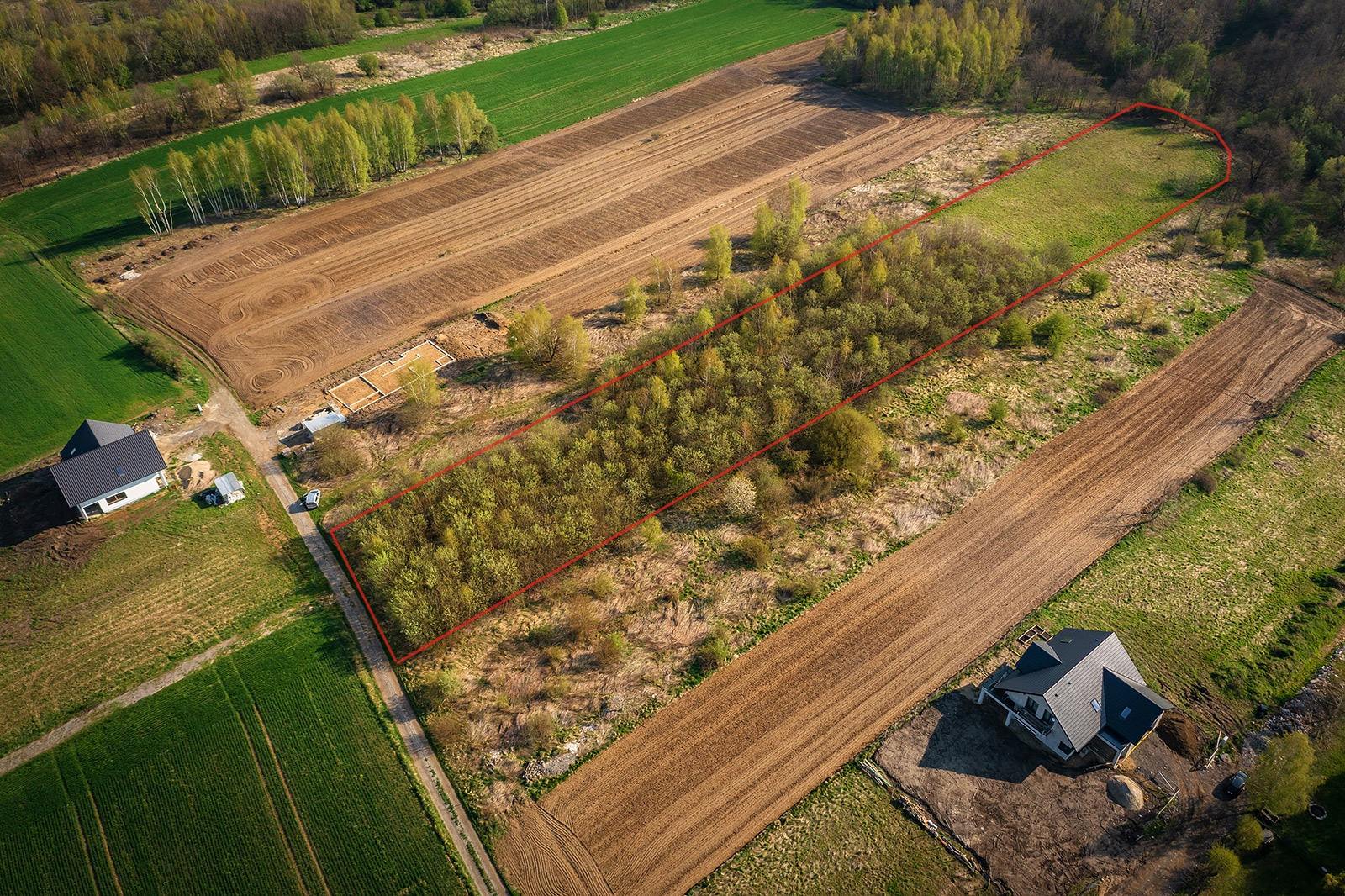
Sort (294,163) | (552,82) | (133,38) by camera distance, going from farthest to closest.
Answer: (552,82) → (133,38) → (294,163)

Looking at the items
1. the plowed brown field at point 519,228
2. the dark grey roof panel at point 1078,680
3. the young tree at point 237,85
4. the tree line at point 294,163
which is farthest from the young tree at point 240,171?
the dark grey roof panel at point 1078,680

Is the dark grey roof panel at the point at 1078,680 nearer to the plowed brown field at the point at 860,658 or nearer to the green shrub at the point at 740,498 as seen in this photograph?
the plowed brown field at the point at 860,658

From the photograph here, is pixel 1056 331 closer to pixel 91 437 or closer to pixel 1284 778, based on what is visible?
pixel 1284 778

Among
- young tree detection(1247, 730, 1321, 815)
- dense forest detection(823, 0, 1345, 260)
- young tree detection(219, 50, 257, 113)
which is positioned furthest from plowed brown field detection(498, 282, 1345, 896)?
young tree detection(219, 50, 257, 113)

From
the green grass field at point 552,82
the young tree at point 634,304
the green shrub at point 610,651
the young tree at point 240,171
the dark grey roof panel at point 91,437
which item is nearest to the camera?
the green shrub at point 610,651

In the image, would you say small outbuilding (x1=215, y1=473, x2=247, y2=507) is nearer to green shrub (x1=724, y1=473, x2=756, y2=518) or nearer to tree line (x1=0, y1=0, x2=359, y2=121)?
green shrub (x1=724, y1=473, x2=756, y2=518)

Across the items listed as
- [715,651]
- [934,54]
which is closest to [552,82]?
[934,54]
